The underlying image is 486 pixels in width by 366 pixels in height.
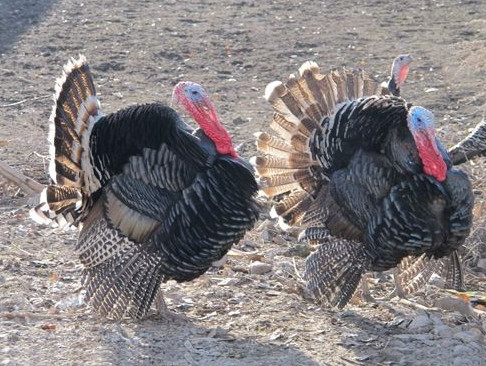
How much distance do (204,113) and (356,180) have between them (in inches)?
32.5

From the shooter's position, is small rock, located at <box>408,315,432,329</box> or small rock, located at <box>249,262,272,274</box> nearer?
small rock, located at <box>408,315,432,329</box>

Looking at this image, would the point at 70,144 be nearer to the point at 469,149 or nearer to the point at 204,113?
the point at 204,113

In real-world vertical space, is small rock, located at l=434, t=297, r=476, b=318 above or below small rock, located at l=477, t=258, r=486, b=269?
above

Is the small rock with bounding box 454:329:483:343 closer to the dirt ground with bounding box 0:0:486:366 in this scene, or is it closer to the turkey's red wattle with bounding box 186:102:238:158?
the dirt ground with bounding box 0:0:486:366

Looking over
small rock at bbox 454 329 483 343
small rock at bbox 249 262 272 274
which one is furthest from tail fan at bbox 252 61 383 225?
small rock at bbox 454 329 483 343

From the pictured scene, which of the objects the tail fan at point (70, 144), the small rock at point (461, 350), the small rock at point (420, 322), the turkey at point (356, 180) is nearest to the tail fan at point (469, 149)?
the turkey at point (356, 180)

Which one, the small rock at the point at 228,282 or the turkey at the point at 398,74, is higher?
the turkey at the point at 398,74

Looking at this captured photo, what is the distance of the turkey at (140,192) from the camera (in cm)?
505

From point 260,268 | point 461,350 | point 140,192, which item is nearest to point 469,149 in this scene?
point 260,268

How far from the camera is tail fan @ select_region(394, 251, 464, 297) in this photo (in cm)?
583

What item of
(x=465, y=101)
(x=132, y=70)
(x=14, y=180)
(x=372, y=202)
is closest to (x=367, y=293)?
(x=372, y=202)

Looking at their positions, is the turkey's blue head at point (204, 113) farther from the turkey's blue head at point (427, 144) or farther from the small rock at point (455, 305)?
the small rock at point (455, 305)

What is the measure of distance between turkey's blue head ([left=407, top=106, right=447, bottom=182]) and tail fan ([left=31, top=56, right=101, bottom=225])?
60.1 inches

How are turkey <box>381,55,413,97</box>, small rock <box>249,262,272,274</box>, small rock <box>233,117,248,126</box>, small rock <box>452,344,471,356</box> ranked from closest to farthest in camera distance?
1. small rock <box>452,344,471,356</box>
2. small rock <box>249,262,272,274</box>
3. turkey <box>381,55,413,97</box>
4. small rock <box>233,117,248,126</box>
